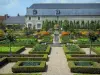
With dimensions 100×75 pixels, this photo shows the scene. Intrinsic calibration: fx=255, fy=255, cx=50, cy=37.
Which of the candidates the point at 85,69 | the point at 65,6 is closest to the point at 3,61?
the point at 85,69

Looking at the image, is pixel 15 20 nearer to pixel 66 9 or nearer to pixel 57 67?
pixel 66 9

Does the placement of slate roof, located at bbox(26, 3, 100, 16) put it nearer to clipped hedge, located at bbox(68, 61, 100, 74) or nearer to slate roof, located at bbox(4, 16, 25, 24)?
slate roof, located at bbox(4, 16, 25, 24)

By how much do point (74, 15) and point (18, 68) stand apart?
50382 millimetres

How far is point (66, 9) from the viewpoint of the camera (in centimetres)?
6412

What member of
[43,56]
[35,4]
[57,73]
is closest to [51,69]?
[57,73]

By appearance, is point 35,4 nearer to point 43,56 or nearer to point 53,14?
point 53,14

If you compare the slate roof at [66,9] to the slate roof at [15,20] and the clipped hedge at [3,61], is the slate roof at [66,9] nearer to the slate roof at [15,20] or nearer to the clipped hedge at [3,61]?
the slate roof at [15,20]

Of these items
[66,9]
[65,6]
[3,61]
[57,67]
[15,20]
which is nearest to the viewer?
[57,67]

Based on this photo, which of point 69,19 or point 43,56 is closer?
point 43,56

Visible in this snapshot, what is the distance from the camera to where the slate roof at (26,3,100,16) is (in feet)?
207

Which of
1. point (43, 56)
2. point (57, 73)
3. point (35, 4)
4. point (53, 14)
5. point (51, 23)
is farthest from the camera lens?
point (35, 4)

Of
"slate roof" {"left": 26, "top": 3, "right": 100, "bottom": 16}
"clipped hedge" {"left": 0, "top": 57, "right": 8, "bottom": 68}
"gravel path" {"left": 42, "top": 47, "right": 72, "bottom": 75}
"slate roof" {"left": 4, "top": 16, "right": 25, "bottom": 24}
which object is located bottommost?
"gravel path" {"left": 42, "top": 47, "right": 72, "bottom": 75}

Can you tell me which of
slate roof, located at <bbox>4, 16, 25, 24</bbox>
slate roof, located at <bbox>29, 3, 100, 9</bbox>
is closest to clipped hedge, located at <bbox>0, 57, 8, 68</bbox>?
slate roof, located at <bbox>29, 3, 100, 9</bbox>

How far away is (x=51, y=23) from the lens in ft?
197
